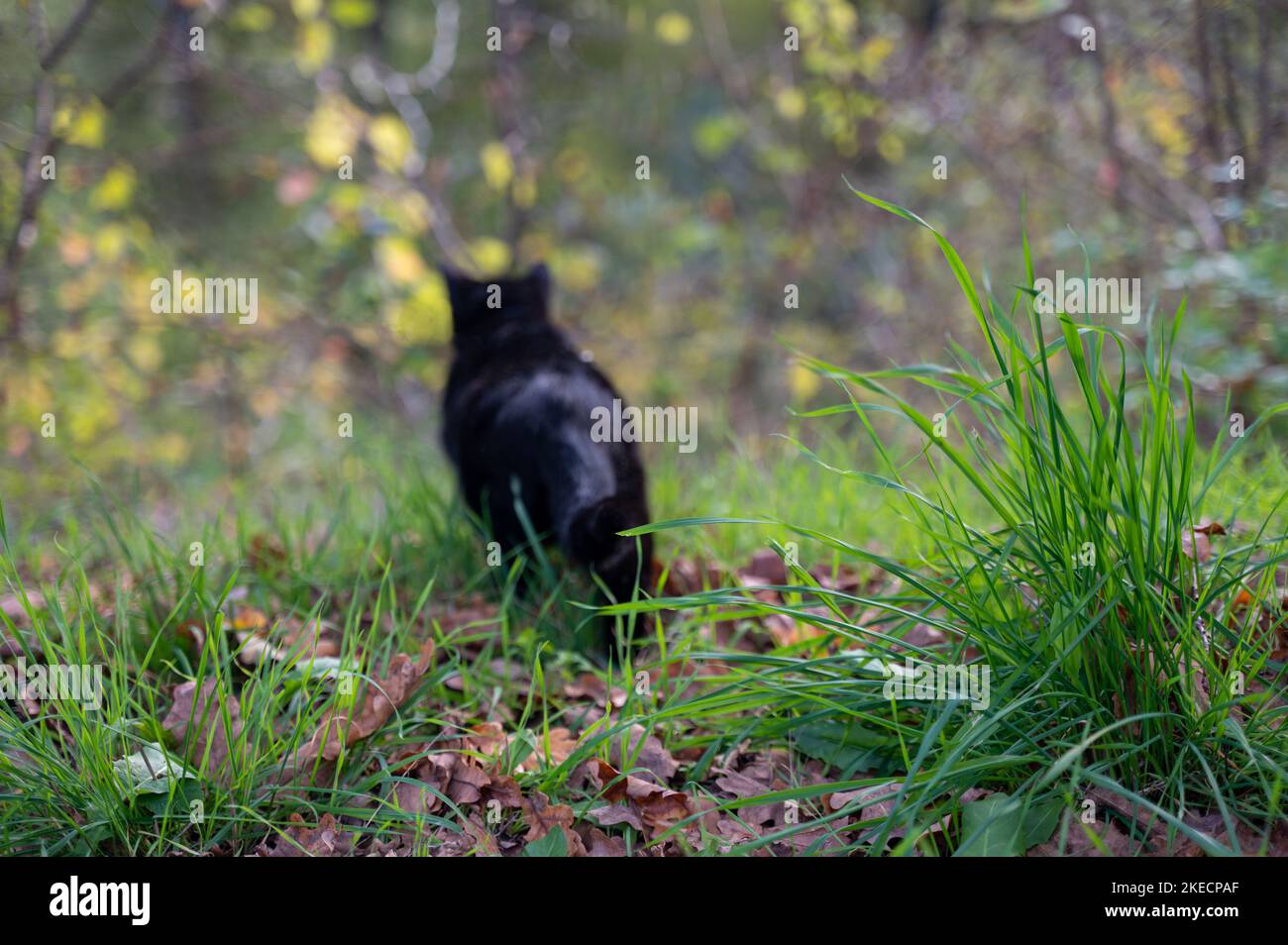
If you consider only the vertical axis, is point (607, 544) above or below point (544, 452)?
below

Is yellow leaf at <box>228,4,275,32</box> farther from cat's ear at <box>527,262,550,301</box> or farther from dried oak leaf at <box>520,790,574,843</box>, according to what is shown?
dried oak leaf at <box>520,790,574,843</box>

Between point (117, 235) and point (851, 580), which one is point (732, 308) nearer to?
point (117, 235)

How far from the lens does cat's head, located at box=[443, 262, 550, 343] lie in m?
3.39

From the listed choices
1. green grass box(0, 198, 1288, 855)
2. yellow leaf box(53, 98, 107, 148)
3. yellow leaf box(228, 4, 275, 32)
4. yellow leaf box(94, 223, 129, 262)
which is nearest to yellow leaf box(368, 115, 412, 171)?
yellow leaf box(228, 4, 275, 32)

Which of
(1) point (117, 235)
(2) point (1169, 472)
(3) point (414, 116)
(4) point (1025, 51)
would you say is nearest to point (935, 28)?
(4) point (1025, 51)

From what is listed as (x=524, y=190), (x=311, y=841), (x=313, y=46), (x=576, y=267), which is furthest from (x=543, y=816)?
(x=576, y=267)

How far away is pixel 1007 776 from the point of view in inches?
60.5

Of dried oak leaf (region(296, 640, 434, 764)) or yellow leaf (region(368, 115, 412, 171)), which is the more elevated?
yellow leaf (region(368, 115, 412, 171))

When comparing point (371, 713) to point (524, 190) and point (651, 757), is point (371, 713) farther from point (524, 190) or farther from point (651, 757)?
point (524, 190)

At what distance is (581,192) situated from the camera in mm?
7270

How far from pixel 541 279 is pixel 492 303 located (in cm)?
22

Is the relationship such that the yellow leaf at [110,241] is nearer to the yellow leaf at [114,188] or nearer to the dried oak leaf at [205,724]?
the yellow leaf at [114,188]
